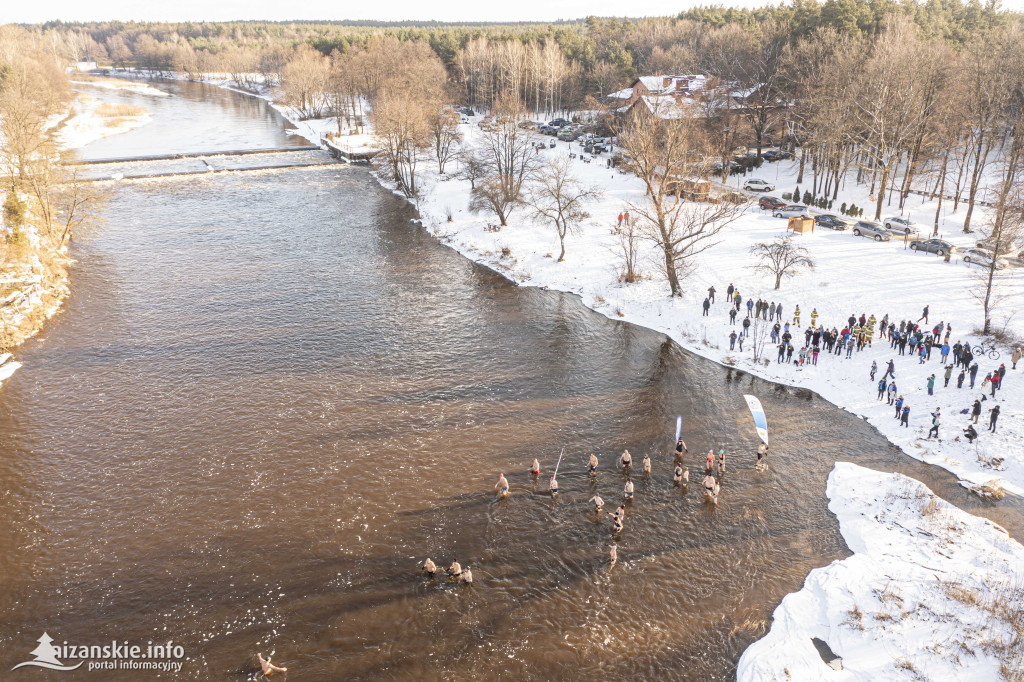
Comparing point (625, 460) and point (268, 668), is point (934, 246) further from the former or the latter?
point (268, 668)

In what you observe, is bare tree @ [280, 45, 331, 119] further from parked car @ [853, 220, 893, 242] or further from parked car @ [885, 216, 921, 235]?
parked car @ [885, 216, 921, 235]

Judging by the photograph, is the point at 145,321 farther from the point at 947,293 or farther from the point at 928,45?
the point at 928,45

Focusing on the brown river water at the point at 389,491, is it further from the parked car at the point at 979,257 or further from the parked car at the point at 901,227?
the parked car at the point at 901,227

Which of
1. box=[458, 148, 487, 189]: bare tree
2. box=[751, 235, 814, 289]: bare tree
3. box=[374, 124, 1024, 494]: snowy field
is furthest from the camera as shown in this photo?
box=[458, 148, 487, 189]: bare tree

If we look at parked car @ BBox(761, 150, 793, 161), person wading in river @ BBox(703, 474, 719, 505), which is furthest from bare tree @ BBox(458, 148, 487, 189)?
person wading in river @ BBox(703, 474, 719, 505)

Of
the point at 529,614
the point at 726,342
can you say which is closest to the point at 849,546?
the point at 529,614

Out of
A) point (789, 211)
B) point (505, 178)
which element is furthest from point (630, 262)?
point (789, 211)
